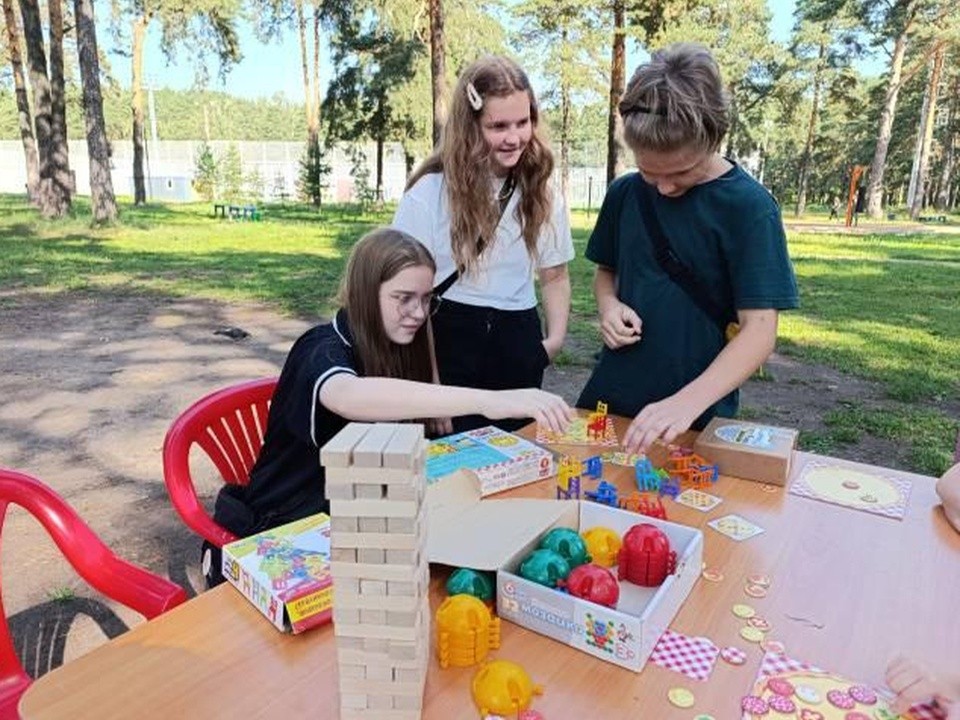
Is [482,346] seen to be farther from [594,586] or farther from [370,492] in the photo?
[370,492]

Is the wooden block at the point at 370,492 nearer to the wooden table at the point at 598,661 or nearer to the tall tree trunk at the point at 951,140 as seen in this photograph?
the wooden table at the point at 598,661

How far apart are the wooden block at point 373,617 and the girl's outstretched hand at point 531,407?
601 mm

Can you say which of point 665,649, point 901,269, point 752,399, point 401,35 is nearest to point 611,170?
point 901,269

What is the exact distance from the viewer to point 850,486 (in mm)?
1540

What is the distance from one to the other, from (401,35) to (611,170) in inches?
366

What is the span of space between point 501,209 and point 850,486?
45.2 inches

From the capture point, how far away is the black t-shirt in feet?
4.94

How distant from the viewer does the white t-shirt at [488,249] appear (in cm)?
207

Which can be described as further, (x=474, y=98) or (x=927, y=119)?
(x=927, y=119)

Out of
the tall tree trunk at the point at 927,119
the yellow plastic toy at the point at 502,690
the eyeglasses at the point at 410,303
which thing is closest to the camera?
the yellow plastic toy at the point at 502,690

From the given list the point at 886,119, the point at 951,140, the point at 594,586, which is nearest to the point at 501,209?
the point at 594,586

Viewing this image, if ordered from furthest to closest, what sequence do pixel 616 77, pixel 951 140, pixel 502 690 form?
1. pixel 951 140
2. pixel 616 77
3. pixel 502 690

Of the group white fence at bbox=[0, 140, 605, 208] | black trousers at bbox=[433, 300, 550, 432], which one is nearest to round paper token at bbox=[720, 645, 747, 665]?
black trousers at bbox=[433, 300, 550, 432]

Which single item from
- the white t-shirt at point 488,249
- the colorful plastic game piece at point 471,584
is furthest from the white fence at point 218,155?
the colorful plastic game piece at point 471,584
